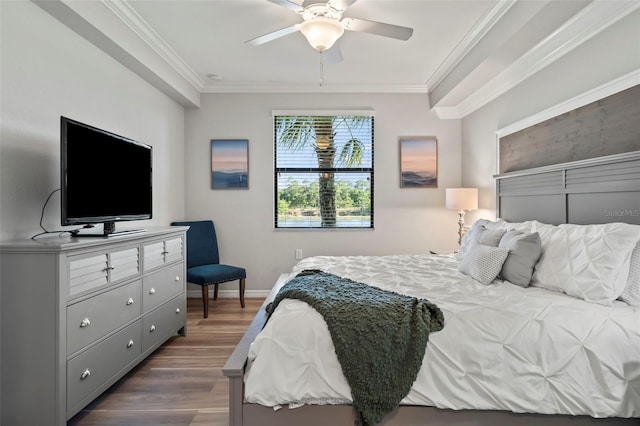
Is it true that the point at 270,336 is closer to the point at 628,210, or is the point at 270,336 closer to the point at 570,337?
the point at 570,337

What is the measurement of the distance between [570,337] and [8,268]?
106 inches

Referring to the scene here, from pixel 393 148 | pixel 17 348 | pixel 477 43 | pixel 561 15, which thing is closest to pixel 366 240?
pixel 393 148

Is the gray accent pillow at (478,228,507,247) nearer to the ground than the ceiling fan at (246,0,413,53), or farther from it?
nearer to the ground

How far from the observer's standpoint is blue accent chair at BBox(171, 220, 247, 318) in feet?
11.2

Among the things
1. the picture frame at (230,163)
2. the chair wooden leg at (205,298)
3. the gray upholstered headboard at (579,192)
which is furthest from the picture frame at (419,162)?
the chair wooden leg at (205,298)

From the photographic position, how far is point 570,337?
142 centimetres

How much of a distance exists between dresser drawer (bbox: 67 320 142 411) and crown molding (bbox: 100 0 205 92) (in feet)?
7.63

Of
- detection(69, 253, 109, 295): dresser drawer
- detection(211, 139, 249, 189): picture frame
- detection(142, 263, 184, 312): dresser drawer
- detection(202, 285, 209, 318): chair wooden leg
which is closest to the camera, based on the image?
detection(69, 253, 109, 295): dresser drawer

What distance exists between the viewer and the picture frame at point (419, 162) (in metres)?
4.25

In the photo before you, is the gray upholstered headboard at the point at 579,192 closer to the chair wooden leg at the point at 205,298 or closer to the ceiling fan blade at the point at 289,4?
the ceiling fan blade at the point at 289,4

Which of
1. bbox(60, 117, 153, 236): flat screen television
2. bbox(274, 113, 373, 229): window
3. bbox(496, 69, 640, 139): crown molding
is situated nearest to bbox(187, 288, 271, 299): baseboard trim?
bbox(274, 113, 373, 229): window

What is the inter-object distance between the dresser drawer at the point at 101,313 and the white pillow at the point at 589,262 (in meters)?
2.61

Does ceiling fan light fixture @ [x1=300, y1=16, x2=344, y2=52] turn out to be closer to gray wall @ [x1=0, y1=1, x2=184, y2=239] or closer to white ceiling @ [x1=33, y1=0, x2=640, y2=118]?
white ceiling @ [x1=33, y1=0, x2=640, y2=118]

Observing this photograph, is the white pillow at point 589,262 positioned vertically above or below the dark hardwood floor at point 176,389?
above
